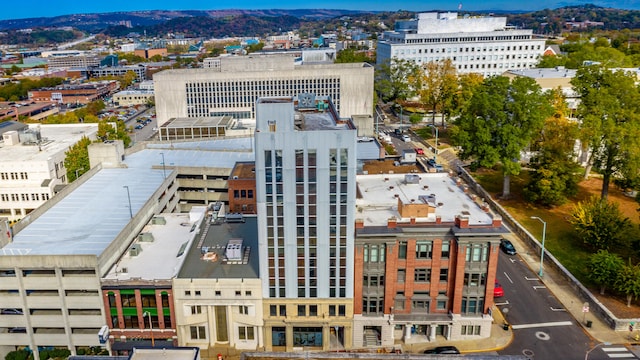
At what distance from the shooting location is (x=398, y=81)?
18100 cm

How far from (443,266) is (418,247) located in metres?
3.66

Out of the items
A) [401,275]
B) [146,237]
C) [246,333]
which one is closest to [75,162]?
[146,237]

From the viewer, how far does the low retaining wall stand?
57.5 metres

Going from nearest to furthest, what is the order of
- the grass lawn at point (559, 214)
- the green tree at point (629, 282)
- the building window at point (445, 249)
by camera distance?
the building window at point (445, 249)
the green tree at point (629, 282)
the grass lawn at point (559, 214)

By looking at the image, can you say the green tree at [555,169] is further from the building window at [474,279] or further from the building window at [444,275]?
the building window at [444,275]

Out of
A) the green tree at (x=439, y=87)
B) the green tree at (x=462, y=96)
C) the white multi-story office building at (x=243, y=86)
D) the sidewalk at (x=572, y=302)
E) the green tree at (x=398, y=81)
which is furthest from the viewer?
the green tree at (x=398, y=81)

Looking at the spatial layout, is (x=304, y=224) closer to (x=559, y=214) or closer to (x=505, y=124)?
(x=505, y=124)

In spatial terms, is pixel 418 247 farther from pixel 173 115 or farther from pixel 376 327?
pixel 173 115

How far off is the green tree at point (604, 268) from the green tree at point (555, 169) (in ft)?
77.5

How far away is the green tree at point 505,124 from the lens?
90.6m

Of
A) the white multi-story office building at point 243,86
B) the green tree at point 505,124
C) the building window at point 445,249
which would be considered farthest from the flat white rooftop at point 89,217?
the white multi-story office building at point 243,86

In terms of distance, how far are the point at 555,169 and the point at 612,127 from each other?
11392 millimetres

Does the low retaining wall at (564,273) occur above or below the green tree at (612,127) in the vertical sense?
below

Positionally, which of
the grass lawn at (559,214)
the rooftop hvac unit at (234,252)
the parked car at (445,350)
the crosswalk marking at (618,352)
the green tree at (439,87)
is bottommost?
the crosswalk marking at (618,352)
